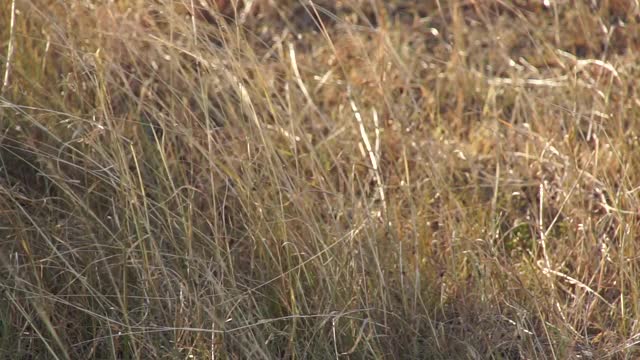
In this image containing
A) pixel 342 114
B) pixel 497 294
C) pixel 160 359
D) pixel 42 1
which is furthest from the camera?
pixel 342 114

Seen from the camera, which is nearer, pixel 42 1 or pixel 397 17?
pixel 42 1

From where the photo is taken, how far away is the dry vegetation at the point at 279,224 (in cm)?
185

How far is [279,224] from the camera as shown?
194 cm

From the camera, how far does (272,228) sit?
1.98 metres

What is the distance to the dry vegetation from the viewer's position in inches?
72.7

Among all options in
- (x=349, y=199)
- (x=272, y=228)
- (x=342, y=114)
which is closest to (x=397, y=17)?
(x=342, y=114)

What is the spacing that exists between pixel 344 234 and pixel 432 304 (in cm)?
22

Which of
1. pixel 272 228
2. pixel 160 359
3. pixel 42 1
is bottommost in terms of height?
pixel 160 359

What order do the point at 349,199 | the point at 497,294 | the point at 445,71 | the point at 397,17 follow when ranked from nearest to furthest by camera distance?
the point at 497,294, the point at 349,199, the point at 445,71, the point at 397,17

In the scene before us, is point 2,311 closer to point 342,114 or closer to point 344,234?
point 344,234

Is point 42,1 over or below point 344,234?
over

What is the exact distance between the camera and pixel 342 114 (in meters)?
2.53

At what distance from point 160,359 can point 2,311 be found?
31cm

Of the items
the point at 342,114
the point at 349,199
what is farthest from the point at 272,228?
the point at 342,114
